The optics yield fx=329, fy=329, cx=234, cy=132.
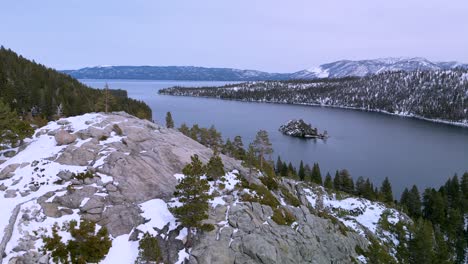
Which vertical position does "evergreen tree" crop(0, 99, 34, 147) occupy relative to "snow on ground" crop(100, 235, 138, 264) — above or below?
above

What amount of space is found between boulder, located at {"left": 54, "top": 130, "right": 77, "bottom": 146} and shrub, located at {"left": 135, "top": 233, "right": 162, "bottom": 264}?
1844cm

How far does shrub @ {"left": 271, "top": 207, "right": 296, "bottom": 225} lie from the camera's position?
35156mm

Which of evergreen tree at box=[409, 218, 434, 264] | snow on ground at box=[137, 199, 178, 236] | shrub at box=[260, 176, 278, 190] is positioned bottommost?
evergreen tree at box=[409, 218, 434, 264]

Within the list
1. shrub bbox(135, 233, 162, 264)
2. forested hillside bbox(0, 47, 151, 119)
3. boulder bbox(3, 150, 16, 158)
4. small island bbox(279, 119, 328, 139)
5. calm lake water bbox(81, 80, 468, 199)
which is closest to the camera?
shrub bbox(135, 233, 162, 264)

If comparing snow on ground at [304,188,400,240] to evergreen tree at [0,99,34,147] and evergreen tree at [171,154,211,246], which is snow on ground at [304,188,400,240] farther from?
evergreen tree at [0,99,34,147]

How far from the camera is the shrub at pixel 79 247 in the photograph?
25.8m

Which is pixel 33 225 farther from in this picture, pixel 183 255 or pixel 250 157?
pixel 250 157

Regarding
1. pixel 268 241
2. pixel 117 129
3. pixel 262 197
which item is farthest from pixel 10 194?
pixel 262 197

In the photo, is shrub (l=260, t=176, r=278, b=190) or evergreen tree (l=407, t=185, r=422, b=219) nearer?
shrub (l=260, t=176, r=278, b=190)

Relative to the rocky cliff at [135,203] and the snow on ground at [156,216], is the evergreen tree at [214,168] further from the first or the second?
the snow on ground at [156,216]

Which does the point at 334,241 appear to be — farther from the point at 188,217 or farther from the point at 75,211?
the point at 75,211

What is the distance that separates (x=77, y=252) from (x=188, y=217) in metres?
9.10

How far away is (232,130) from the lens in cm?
16712

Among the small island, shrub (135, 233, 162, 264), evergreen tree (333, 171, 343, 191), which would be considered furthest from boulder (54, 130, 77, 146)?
the small island
